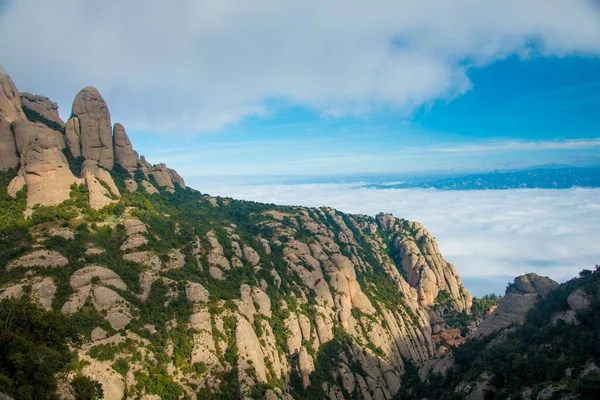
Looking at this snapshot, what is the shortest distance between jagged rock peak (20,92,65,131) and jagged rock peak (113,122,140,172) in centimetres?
1364

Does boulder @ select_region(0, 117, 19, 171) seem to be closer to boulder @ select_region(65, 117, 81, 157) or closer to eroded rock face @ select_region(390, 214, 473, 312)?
boulder @ select_region(65, 117, 81, 157)

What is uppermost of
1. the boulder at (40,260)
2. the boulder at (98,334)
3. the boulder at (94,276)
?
the boulder at (40,260)

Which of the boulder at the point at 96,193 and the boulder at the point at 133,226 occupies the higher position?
the boulder at the point at 96,193

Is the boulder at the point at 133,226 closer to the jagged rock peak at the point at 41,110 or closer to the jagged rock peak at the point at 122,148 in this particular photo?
the jagged rock peak at the point at 122,148

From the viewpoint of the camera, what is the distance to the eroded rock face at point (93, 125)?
96562 mm

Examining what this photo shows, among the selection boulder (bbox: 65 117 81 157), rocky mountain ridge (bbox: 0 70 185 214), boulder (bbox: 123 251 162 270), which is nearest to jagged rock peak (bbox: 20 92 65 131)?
rocky mountain ridge (bbox: 0 70 185 214)

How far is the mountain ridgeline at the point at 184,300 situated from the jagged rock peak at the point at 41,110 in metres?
0.51

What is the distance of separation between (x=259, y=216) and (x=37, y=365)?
92.6 m

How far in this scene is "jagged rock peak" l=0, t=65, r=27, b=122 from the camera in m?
82.2

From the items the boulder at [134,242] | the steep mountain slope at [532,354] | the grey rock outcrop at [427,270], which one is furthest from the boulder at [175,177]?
the steep mountain slope at [532,354]

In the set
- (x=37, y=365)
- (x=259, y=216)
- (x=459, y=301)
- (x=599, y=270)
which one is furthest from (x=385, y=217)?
(x=37, y=365)

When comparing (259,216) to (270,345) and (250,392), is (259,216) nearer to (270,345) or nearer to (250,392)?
(270,345)

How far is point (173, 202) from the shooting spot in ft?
363

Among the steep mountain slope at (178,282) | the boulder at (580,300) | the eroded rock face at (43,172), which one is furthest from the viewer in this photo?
the eroded rock face at (43,172)
